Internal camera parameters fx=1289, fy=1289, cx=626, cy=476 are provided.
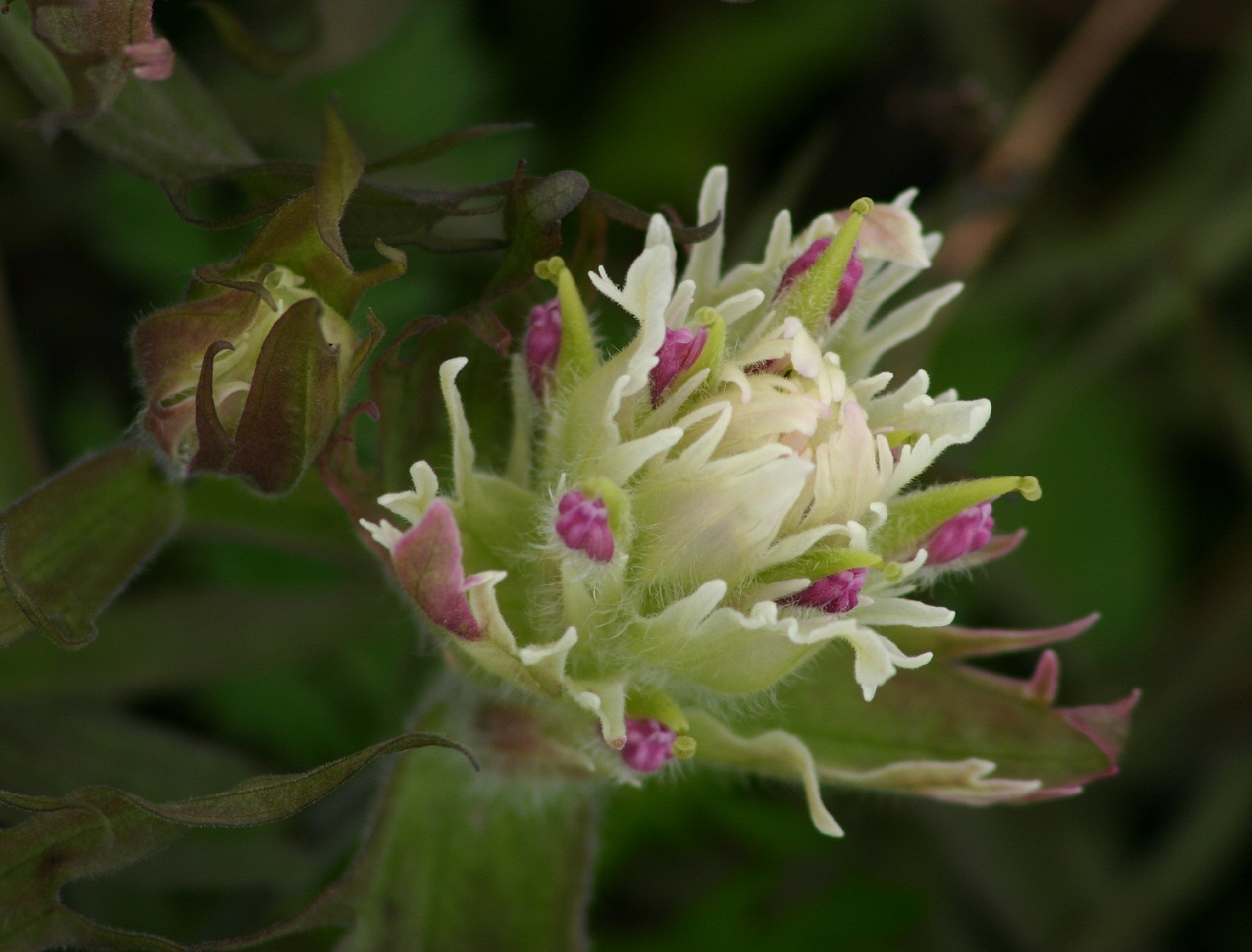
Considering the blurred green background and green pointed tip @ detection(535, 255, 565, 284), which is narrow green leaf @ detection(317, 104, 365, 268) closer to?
green pointed tip @ detection(535, 255, 565, 284)

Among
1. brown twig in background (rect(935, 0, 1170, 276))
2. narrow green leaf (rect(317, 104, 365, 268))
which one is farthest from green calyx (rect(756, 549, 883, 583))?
brown twig in background (rect(935, 0, 1170, 276))

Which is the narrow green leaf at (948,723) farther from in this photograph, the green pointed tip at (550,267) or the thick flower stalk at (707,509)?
the green pointed tip at (550,267)

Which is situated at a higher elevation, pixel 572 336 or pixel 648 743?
pixel 572 336

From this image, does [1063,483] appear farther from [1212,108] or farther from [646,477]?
[646,477]

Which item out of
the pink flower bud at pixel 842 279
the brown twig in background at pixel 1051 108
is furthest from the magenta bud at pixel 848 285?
the brown twig in background at pixel 1051 108

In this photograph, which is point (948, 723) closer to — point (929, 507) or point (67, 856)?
point (929, 507)

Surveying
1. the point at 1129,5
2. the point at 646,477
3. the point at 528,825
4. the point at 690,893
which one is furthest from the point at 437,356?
the point at 1129,5

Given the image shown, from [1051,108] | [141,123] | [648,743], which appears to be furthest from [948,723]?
[1051,108]
